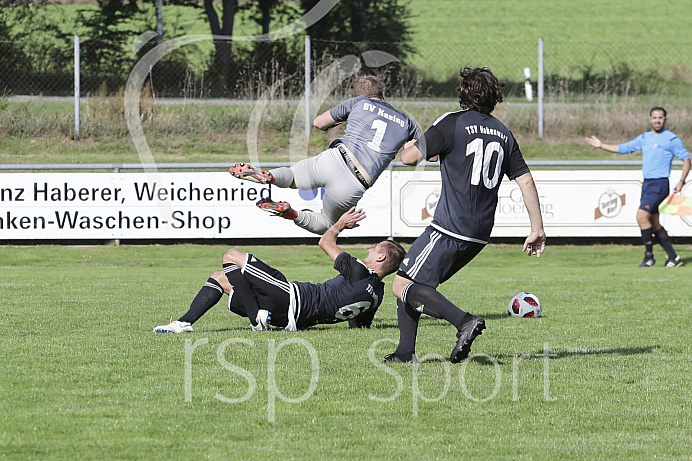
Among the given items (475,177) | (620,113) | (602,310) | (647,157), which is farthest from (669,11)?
(475,177)

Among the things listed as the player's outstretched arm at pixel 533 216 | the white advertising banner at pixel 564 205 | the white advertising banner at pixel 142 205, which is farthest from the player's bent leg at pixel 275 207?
the white advertising banner at pixel 564 205

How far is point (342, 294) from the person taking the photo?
8328 mm

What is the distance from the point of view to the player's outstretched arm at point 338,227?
8.10 meters

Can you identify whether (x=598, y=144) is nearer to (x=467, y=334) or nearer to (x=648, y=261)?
(x=648, y=261)

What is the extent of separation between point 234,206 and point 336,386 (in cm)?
1146

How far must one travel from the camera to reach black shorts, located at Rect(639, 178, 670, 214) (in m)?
16.2

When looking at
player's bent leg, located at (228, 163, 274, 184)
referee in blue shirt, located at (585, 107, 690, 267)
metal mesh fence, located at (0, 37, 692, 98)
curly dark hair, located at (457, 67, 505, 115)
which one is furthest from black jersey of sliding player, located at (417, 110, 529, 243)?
metal mesh fence, located at (0, 37, 692, 98)

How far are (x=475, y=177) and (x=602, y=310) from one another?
4.21 metres

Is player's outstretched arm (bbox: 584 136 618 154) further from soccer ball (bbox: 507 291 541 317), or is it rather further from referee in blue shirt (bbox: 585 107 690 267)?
soccer ball (bbox: 507 291 541 317)

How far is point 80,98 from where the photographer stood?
70.2 feet

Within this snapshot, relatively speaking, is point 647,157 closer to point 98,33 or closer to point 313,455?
point 313,455

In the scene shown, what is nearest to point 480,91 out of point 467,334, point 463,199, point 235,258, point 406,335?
point 463,199

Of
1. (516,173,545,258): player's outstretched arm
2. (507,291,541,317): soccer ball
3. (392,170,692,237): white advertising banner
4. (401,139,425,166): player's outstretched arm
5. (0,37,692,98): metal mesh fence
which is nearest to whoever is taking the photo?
(401,139,425,166): player's outstretched arm

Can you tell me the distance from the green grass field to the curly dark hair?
1.82 meters
